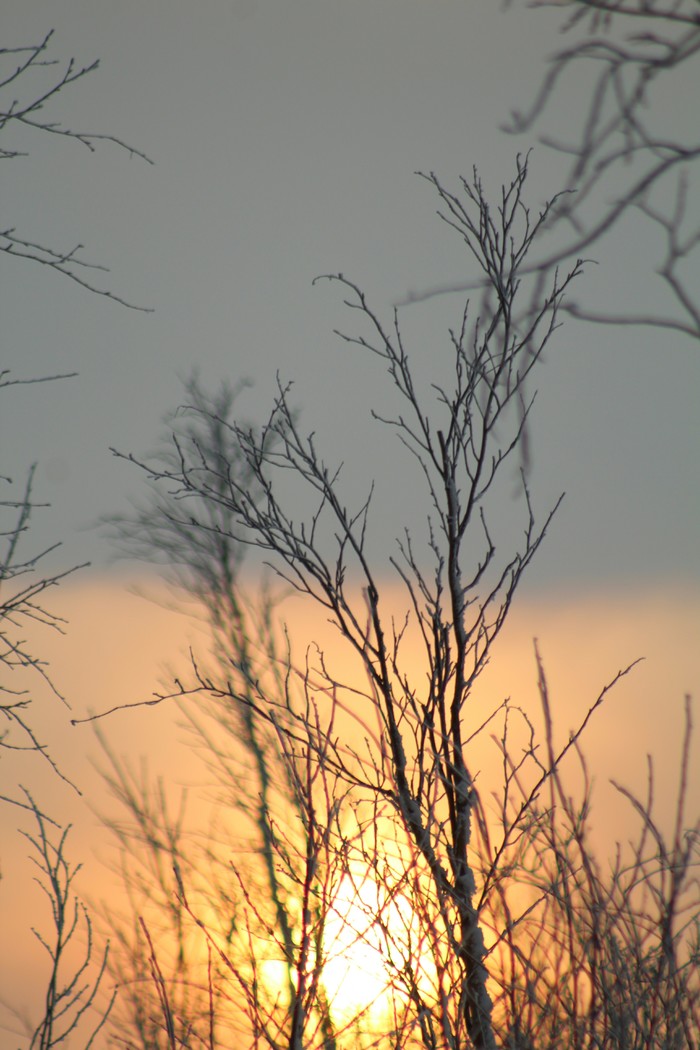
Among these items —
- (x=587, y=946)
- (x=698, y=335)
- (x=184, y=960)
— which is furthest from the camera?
(x=184, y=960)

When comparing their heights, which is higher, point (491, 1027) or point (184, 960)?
point (184, 960)

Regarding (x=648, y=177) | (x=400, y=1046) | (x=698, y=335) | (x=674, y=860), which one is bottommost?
(x=400, y=1046)

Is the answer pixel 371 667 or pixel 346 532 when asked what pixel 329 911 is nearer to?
pixel 371 667

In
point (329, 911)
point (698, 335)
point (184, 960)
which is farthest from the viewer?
point (184, 960)

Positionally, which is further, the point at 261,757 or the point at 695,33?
the point at 261,757

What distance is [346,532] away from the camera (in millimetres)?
2832

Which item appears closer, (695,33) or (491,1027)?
(695,33)

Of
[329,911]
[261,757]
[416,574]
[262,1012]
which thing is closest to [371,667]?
[416,574]

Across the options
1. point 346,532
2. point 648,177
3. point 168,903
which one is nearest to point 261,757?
point 168,903

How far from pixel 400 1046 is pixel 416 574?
1.26 m

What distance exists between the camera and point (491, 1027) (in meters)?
2.55

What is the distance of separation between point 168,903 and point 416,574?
267 inches

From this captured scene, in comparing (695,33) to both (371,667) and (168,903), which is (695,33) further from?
(168,903)

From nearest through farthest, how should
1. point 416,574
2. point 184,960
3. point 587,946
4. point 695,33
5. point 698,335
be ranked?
point 698,335 < point 695,33 < point 587,946 < point 416,574 < point 184,960
